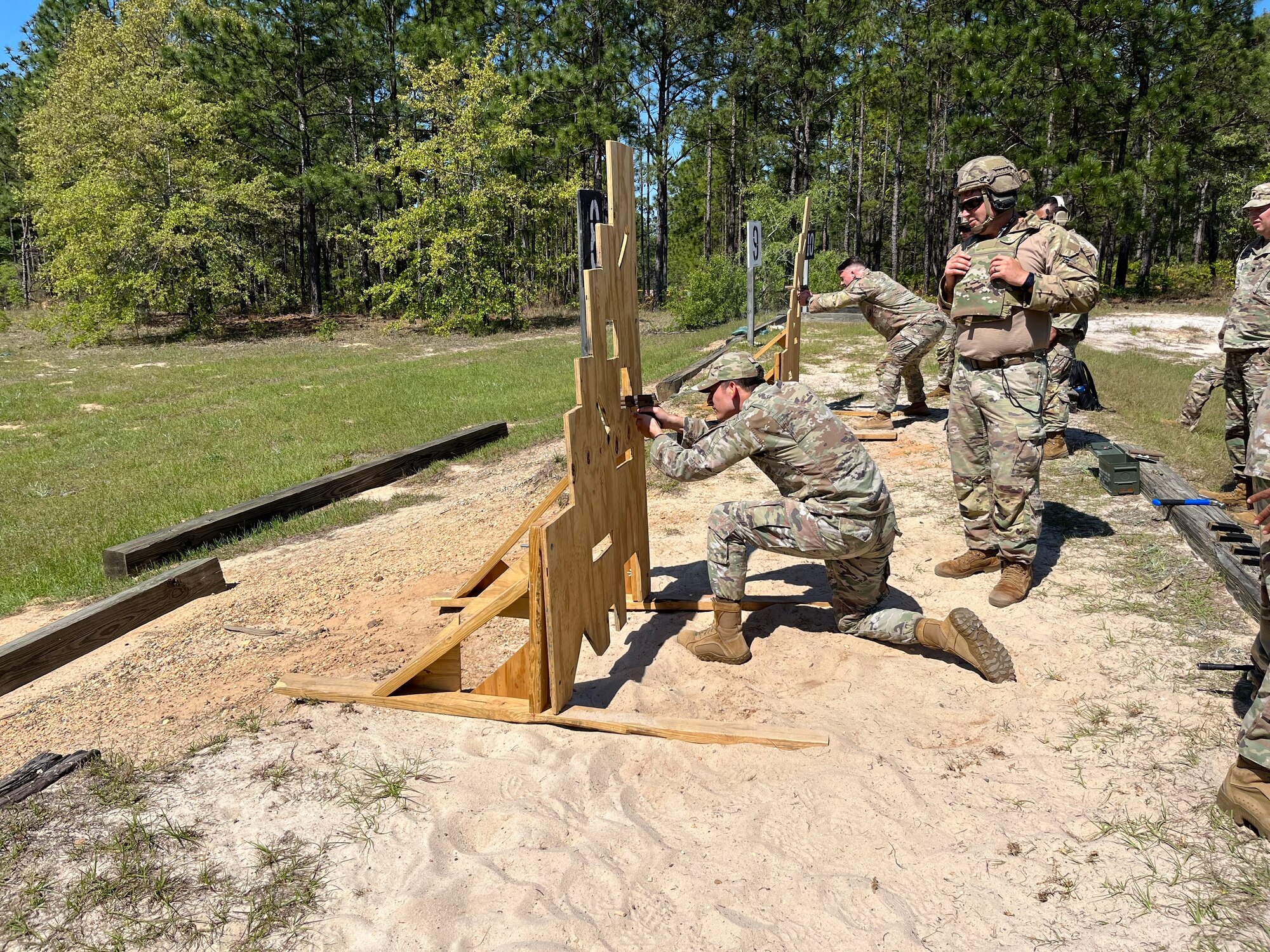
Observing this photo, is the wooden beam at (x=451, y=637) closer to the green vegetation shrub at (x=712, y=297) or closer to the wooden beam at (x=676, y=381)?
the wooden beam at (x=676, y=381)

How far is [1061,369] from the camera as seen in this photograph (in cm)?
768

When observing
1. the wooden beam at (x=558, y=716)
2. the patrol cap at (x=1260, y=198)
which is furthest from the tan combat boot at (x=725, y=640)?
the patrol cap at (x=1260, y=198)

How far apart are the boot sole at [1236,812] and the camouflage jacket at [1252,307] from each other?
4.10 metres

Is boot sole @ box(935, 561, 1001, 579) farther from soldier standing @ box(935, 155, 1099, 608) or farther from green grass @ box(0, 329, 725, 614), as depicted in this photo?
green grass @ box(0, 329, 725, 614)

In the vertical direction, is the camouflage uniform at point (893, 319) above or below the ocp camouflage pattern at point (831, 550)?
above

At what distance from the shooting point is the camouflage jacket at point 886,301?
848 cm

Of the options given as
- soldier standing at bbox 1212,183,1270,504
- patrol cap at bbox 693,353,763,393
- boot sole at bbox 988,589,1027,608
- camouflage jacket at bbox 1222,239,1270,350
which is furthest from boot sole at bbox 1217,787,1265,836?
camouflage jacket at bbox 1222,239,1270,350

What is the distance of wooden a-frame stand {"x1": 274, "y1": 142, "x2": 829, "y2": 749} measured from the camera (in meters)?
3.27

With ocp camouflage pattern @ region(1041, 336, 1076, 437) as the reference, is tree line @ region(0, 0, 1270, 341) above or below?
above

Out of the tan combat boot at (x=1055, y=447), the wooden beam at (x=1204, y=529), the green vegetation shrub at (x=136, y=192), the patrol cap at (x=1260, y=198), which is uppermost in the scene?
the green vegetation shrub at (x=136, y=192)

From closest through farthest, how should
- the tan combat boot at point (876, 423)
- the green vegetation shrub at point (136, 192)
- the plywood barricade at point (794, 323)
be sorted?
the plywood barricade at point (794, 323) < the tan combat boot at point (876, 423) < the green vegetation shrub at point (136, 192)

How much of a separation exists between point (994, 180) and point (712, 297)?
17710 mm

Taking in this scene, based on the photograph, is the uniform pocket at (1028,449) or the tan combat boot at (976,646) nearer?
the tan combat boot at (976,646)

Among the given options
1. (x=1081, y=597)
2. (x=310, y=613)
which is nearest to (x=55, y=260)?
(x=310, y=613)
